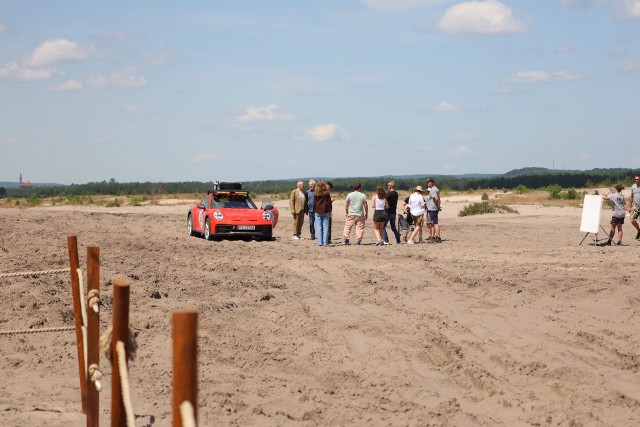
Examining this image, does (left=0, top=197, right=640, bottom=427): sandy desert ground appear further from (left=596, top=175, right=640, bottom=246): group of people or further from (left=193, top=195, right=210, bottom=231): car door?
(left=193, top=195, right=210, bottom=231): car door

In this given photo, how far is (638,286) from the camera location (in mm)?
15141

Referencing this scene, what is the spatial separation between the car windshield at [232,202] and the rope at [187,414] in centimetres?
2225

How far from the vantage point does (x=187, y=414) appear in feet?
13.2

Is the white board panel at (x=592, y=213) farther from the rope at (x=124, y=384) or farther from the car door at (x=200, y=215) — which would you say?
the rope at (x=124, y=384)

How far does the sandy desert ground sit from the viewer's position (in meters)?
8.66

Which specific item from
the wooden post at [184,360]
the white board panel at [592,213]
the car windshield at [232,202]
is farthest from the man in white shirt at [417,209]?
the wooden post at [184,360]

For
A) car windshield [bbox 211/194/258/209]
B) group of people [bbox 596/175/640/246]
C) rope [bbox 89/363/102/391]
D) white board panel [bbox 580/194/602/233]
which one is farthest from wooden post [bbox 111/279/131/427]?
car windshield [bbox 211/194/258/209]

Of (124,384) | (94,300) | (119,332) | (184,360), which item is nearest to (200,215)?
(94,300)

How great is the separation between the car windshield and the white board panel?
899cm

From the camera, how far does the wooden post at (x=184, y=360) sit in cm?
393

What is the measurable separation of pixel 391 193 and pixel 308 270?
6.89 meters

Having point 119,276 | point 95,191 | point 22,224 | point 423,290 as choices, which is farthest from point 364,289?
point 95,191

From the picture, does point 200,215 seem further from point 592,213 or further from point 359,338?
point 359,338

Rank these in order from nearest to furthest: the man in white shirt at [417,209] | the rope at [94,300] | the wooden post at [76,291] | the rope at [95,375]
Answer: the rope at [95,375]
the rope at [94,300]
the wooden post at [76,291]
the man in white shirt at [417,209]
